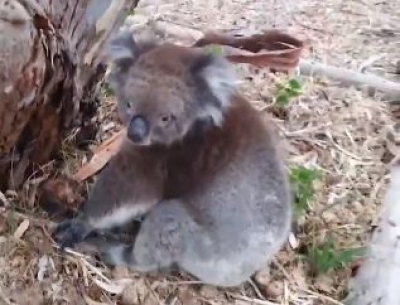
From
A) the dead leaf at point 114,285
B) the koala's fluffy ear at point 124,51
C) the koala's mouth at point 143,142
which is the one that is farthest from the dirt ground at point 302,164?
the koala's fluffy ear at point 124,51

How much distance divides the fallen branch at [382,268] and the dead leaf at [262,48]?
1.15 m

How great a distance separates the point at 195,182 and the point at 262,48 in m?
1.56

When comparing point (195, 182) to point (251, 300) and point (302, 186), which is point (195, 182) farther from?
point (302, 186)

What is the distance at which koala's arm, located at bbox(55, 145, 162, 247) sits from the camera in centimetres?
265

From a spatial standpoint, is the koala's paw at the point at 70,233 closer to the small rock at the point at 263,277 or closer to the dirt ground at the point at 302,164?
the dirt ground at the point at 302,164

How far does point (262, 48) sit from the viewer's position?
407 cm

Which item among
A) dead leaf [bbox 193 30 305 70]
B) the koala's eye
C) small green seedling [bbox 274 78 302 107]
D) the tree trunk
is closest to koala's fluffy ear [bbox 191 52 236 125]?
the koala's eye

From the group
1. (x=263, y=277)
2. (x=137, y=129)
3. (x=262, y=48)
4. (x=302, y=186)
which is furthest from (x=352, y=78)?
(x=137, y=129)

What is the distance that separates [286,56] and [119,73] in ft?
4.98

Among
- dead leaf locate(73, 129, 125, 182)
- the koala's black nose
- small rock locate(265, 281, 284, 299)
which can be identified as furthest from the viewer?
dead leaf locate(73, 129, 125, 182)

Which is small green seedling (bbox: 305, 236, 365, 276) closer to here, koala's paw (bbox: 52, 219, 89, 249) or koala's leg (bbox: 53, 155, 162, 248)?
koala's leg (bbox: 53, 155, 162, 248)

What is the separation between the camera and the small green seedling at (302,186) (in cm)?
308

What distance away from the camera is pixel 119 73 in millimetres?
2635

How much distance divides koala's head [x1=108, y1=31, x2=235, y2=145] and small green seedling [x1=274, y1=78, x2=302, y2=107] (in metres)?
1.05
